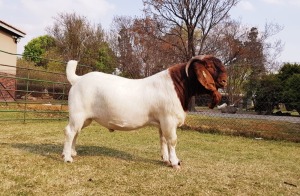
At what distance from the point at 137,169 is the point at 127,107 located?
99 cm

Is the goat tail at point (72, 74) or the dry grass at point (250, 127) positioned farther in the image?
the dry grass at point (250, 127)

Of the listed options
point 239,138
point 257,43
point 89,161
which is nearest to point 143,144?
point 89,161

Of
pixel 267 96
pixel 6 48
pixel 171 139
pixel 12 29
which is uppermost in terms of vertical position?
pixel 12 29

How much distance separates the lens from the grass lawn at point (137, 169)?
13.4 feet

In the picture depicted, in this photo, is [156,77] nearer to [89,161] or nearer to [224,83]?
[224,83]

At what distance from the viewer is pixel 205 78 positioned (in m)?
5.38

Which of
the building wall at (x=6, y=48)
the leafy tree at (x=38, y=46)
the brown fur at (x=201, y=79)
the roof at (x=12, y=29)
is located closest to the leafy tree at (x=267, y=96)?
the brown fur at (x=201, y=79)

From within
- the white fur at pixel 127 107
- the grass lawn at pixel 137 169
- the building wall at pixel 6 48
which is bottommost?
the grass lawn at pixel 137 169

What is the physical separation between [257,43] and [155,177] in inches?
1062

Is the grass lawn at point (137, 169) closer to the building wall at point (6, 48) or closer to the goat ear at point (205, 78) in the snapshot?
the goat ear at point (205, 78)

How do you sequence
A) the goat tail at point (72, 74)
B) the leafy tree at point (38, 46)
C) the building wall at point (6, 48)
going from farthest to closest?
the leafy tree at point (38, 46), the building wall at point (6, 48), the goat tail at point (72, 74)

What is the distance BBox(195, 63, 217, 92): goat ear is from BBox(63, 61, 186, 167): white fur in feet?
1.53

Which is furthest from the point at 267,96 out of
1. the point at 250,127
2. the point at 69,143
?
the point at 69,143

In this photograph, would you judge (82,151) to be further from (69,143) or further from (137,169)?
(137,169)
